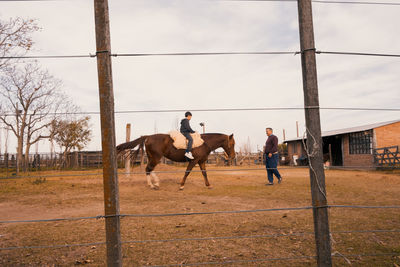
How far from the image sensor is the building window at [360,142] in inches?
660

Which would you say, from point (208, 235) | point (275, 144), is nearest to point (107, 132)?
point (208, 235)

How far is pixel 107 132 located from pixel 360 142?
19.1 m

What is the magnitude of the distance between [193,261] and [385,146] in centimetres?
1785

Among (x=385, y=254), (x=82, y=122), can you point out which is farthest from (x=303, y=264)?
(x=82, y=122)

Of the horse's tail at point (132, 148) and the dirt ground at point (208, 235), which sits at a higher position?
the horse's tail at point (132, 148)

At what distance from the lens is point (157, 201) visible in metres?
6.31

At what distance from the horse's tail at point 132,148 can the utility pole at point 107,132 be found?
6104mm

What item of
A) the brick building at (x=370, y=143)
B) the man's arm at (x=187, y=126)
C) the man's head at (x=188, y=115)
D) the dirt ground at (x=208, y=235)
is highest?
the man's head at (x=188, y=115)

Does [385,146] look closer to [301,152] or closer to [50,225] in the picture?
[301,152]

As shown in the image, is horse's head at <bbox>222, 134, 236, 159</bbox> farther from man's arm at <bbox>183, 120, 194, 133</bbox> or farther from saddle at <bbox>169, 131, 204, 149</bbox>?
man's arm at <bbox>183, 120, 194, 133</bbox>

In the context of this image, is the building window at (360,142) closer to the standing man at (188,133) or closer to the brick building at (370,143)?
the brick building at (370,143)

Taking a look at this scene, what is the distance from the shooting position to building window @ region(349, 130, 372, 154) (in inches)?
660

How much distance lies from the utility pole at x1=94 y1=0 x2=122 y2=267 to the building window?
59.7 ft

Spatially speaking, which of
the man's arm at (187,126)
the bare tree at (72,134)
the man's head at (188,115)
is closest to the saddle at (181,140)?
the man's arm at (187,126)
